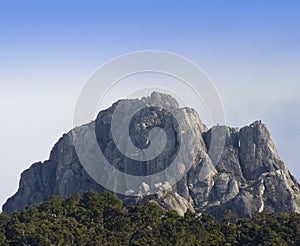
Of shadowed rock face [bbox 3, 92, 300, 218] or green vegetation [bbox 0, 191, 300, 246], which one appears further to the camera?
shadowed rock face [bbox 3, 92, 300, 218]

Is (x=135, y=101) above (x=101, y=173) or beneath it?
above

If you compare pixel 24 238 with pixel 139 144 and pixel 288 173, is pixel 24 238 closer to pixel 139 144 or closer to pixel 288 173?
pixel 139 144

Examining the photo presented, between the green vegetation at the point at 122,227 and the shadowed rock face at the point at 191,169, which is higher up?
the shadowed rock face at the point at 191,169

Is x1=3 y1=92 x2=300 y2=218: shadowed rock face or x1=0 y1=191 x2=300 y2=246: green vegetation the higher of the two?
x1=3 y1=92 x2=300 y2=218: shadowed rock face

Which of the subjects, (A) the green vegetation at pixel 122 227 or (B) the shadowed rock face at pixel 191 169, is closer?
(A) the green vegetation at pixel 122 227

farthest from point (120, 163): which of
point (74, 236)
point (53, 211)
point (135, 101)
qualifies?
point (74, 236)

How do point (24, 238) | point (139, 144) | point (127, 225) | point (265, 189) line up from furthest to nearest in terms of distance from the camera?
point (139, 144), point (265, 189), point (127, 225), point (24, 238)
